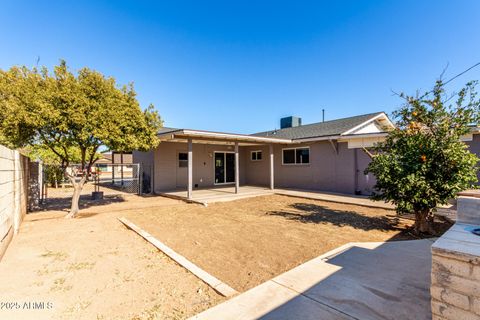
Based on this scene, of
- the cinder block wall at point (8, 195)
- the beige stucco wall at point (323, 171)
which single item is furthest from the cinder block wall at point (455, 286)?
the beige stucco wall at point (323, 171)

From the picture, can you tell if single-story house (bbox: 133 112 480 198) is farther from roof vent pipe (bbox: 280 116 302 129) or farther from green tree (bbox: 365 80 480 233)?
roof vent pipe (bbox: 280 116 302 129)

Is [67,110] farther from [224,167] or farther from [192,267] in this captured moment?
[224,167]

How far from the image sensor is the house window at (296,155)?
40.5ft

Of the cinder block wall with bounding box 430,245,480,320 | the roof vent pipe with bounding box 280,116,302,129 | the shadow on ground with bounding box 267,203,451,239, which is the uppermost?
the roof vent pipe with bounding box 280,116,302,129

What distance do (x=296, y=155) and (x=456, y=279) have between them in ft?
37.0

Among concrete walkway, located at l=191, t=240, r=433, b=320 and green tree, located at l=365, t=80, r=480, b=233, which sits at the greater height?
green tree, located at l=365, t=80, r=480, b=233

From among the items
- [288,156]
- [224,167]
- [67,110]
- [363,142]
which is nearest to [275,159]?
[288,156]

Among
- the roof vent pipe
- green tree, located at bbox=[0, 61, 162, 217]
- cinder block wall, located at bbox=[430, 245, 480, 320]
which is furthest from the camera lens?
the roof vent pipe

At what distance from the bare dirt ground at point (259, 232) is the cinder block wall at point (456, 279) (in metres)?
1.89

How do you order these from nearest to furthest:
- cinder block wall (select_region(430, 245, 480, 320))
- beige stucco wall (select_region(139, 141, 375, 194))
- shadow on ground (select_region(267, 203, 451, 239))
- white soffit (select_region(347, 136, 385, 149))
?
cinder block wall (select_region(430, 245, 480, 320)) < shadow on ground (select_region(267, 203, 451, 239)) < white soffit (select_region(347, 136, 385, 149)) < beige stucco wall (select_region(139, 141, 375, 194))

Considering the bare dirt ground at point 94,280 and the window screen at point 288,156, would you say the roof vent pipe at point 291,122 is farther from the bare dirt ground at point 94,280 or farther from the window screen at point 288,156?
the bare dirt ground at point 94,280

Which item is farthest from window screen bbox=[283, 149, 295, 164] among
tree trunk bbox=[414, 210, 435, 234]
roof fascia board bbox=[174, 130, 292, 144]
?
tree trunk bbox=[414, 210, 435, 234]

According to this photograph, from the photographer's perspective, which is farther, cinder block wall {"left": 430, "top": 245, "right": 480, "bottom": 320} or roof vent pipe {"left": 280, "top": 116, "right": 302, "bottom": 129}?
roof vent pipe {"left": 280, "top": 116, "right": 302, "bottom": 129}

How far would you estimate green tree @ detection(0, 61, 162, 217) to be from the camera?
5672 mm
